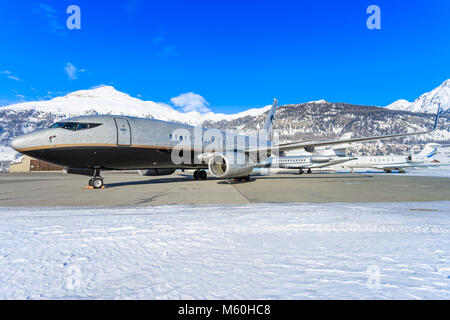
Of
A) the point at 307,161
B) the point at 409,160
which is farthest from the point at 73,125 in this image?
the point at 409,160

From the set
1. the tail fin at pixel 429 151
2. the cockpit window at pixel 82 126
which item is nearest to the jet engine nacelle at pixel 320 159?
the tail fin at pixel 429 151

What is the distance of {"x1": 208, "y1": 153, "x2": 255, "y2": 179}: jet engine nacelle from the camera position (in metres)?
11.7

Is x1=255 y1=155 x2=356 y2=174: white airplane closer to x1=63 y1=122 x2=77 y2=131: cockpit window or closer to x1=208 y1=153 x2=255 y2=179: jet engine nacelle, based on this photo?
x1=208 y1=153 x2=255 y2=179: jet engine nacelle

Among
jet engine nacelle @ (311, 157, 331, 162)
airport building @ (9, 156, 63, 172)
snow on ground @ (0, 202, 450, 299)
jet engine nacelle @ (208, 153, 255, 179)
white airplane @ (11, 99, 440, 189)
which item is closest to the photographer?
snow on ground @ (0, 202, 450, 299)

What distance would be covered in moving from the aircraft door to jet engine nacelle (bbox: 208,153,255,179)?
4304 mm

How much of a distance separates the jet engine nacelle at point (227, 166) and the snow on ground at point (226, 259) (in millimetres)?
8216

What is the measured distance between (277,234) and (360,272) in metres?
1.21

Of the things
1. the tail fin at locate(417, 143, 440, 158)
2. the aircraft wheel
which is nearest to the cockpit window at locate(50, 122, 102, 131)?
the aircraft wheel

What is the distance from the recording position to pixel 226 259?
6.50 ft

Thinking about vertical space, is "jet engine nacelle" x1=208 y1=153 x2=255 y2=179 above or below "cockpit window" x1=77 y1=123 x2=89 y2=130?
below

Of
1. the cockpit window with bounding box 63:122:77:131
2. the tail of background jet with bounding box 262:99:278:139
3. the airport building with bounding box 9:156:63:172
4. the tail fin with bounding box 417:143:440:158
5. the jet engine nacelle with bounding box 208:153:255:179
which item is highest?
the tail of background jet with bounding box 262:99:278:139

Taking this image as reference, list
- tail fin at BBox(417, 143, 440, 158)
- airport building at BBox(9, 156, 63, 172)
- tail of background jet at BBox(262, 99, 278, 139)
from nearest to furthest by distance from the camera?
tail of background jet at BBox(262, 99, 278, 139) < tail fin at BBox(417, 143, 440, 158) < airport building at BBox(9, 156, 63, 172)

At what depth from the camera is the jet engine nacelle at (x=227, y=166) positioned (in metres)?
11.7

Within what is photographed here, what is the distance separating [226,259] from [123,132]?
33.3 feet
